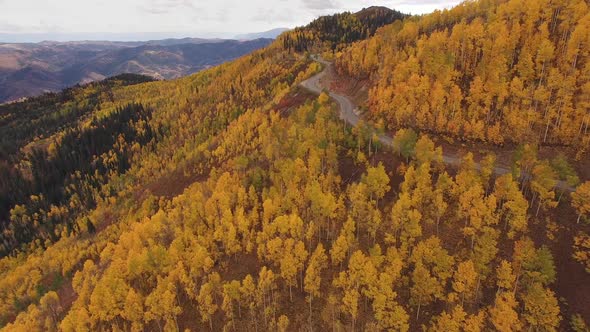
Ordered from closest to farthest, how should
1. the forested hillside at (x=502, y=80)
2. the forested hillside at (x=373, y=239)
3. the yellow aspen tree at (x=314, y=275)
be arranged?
the forested hillside at (x=373, y=239), the yellow aspen tree at (x=314, y=275), the forested hillside at (x=502, y=80)

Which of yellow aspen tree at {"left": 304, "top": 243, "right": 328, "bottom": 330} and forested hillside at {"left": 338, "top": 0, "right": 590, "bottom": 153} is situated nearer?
yellow aspen tree at {"left": 304, "top": 243, "right": 328, "bottom": 330}

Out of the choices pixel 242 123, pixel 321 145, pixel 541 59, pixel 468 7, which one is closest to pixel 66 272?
pixel 242 123

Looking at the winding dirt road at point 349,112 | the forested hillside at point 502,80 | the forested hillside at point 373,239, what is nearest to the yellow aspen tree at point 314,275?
the forested hillside at point 373,239

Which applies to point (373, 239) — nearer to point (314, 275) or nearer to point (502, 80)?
point (314, 275)

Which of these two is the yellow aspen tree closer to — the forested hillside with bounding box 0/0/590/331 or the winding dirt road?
the forested hillside with bounding box 0/0/590/331

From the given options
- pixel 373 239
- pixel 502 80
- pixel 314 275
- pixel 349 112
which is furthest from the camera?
pixel 349 112

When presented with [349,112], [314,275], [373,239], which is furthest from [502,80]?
[314,275]

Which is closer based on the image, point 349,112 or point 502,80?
point 502,80

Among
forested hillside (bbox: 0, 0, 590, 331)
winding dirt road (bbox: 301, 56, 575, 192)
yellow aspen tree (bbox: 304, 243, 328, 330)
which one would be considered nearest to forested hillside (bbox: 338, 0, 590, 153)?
forested hillside (bbox: 0, 0, 590, 331)

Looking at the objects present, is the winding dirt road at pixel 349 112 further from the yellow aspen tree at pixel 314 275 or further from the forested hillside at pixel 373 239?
the yellow aspen tree at pixel 314 275
